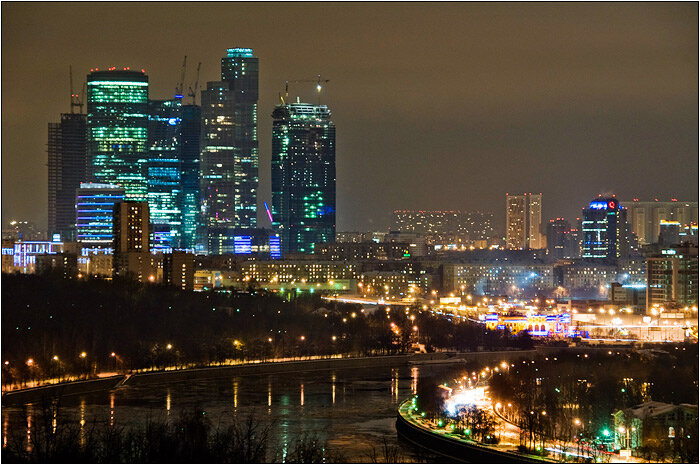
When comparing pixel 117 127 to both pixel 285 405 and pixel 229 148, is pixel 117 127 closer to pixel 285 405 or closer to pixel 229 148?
pixel 229 148

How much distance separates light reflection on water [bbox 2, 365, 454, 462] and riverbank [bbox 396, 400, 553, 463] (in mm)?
241

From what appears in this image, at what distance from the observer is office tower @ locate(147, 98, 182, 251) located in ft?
223

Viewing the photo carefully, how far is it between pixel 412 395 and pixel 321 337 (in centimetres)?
865

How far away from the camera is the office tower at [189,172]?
69688mm

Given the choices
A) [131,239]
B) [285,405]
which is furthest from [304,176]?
[285,405]

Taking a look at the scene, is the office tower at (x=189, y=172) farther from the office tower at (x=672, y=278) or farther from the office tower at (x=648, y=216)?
the office tower at (x=672, y=278)

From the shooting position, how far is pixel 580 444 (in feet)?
57.0

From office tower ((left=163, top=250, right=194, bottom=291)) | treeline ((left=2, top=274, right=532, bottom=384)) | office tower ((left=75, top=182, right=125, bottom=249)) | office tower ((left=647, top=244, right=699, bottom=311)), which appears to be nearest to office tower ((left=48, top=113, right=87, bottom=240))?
office tower ((left=75, top=182, right=125, bottom=249))

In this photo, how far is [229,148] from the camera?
72.6m

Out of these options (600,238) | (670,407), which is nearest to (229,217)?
(600,238)

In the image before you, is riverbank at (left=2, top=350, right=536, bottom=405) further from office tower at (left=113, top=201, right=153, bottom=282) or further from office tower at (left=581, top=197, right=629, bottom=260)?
office tower at (left=581, top=197, right=629, bottom=260)

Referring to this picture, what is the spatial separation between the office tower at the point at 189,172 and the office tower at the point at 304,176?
13.0 feet

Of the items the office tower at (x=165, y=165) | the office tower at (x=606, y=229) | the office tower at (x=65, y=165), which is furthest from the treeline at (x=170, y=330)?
the office tower at (x=165, y=165)

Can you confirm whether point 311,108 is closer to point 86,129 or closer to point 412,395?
point 86,129
